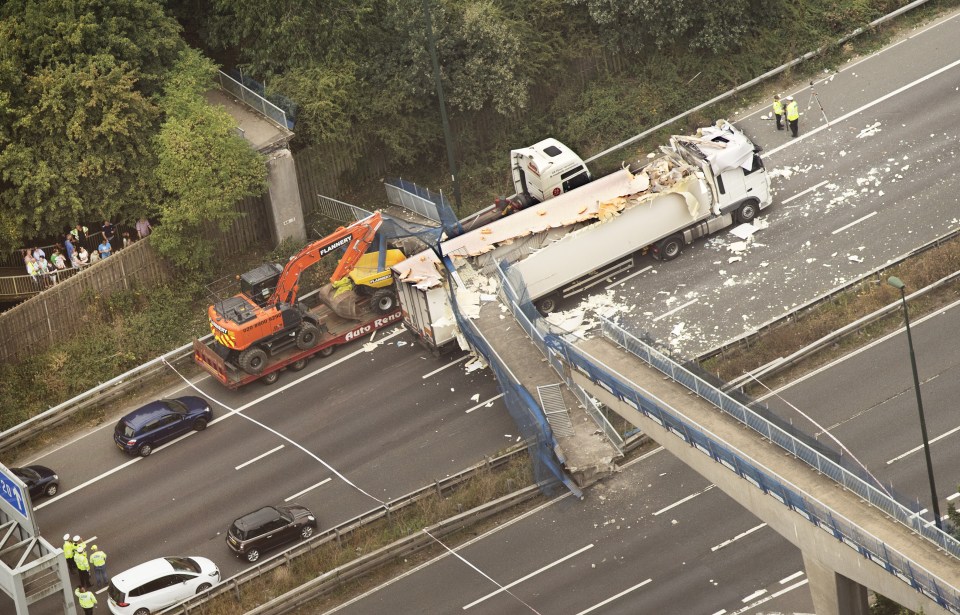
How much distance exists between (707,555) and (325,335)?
50.2ft

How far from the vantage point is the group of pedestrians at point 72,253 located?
49.8 m

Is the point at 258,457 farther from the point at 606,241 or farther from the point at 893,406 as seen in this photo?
the point at 893,406

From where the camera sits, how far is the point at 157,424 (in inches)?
1757

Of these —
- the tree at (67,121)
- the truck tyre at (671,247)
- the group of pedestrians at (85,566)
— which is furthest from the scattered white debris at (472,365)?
the group of pedestrians at (85,566)

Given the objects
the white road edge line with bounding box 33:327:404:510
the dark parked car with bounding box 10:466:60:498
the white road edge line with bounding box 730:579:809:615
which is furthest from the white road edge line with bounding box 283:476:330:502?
the white road edge line with bounding box 730:579:809:615

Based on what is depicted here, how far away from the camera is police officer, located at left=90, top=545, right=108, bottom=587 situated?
3991cm

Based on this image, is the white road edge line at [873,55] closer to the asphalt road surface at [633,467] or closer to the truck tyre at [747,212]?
the asphalt road surface at [633,467]

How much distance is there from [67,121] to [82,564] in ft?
53.0

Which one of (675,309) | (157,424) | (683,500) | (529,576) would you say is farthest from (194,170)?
(683,500)

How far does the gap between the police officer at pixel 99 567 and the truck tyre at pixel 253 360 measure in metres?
8.12

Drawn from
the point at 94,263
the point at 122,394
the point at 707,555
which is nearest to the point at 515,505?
the point at 707,555

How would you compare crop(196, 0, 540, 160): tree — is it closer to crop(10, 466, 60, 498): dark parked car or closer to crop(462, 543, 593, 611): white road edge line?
crop(10, 466, 60, 498): dark parked car

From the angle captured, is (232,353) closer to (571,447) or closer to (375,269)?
(375,269)

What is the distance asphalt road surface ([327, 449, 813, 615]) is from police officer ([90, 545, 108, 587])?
6561mm
